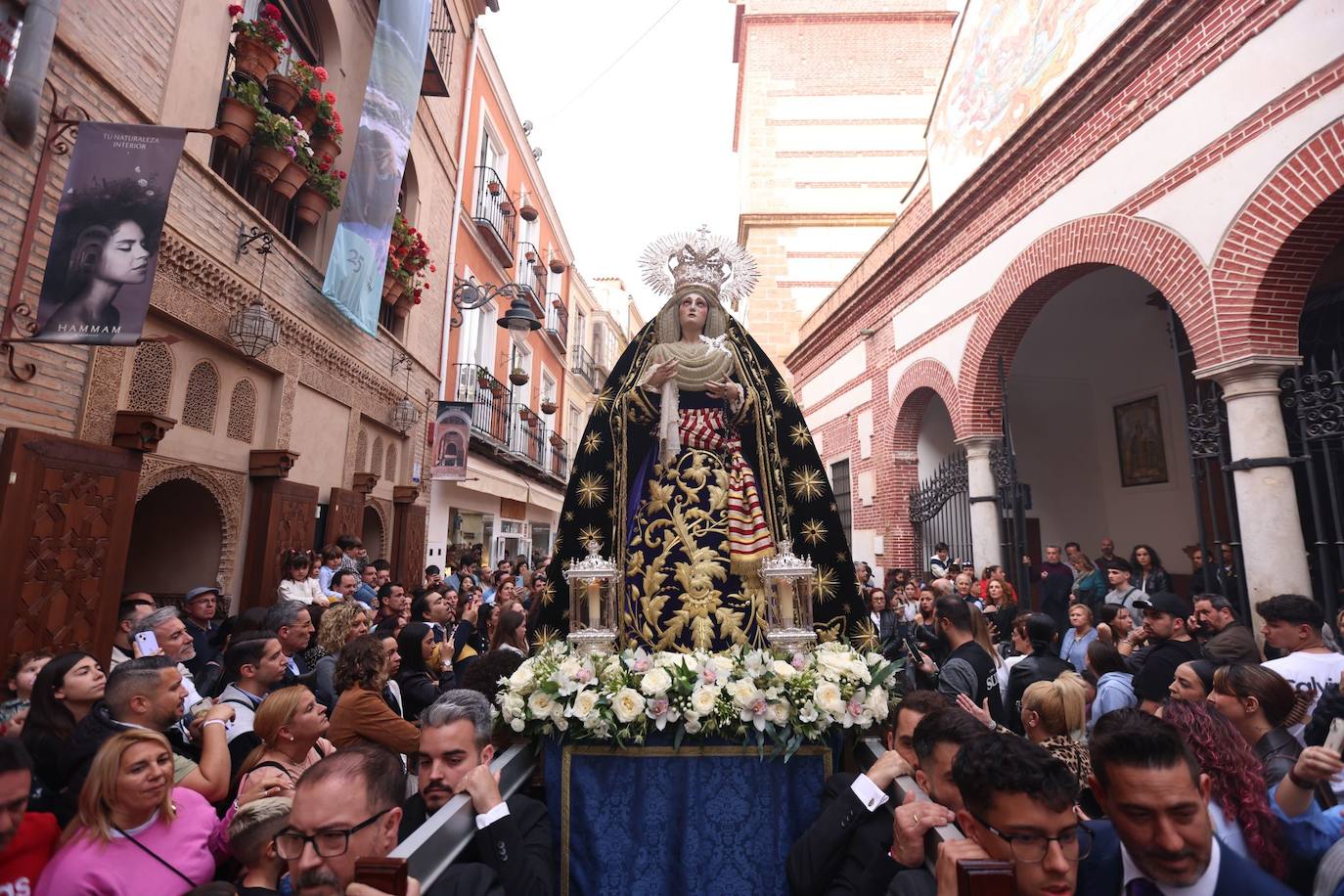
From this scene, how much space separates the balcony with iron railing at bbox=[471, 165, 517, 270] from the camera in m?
13.8

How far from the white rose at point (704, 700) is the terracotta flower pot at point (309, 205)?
733cm

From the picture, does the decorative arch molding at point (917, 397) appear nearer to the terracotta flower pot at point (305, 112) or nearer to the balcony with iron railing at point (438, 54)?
the balcony with iron railing at point (438, 54)

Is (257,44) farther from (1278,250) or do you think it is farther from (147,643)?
(1278,250)

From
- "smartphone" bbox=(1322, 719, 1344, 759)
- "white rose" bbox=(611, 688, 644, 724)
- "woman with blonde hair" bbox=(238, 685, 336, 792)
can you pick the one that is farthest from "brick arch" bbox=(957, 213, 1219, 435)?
"woman with blonde hair" bbox=(238, 685, 336, 792)

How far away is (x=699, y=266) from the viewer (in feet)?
13.1

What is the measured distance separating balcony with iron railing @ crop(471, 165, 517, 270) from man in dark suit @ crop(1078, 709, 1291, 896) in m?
13.3

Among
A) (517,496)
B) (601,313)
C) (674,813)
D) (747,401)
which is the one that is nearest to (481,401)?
(517,496)

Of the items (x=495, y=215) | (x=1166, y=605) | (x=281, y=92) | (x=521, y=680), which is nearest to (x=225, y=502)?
(x=281, y=92)

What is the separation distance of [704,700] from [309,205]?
24.3 ft

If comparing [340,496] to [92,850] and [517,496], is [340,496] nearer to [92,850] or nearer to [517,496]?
[92,850]

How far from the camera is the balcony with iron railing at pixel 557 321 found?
64.7 feet

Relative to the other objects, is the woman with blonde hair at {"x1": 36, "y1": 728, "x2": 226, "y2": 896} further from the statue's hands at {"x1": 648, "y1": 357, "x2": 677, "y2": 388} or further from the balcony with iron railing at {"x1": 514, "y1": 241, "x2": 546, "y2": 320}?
the balcony with iron railing at {"x1": 514, "y1": 241, "x2": 546, "y2": 320}

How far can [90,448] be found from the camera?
4539 mm

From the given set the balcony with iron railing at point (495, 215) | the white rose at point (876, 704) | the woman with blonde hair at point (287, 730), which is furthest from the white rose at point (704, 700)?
the balcony with iron railing at point (495, 215)
